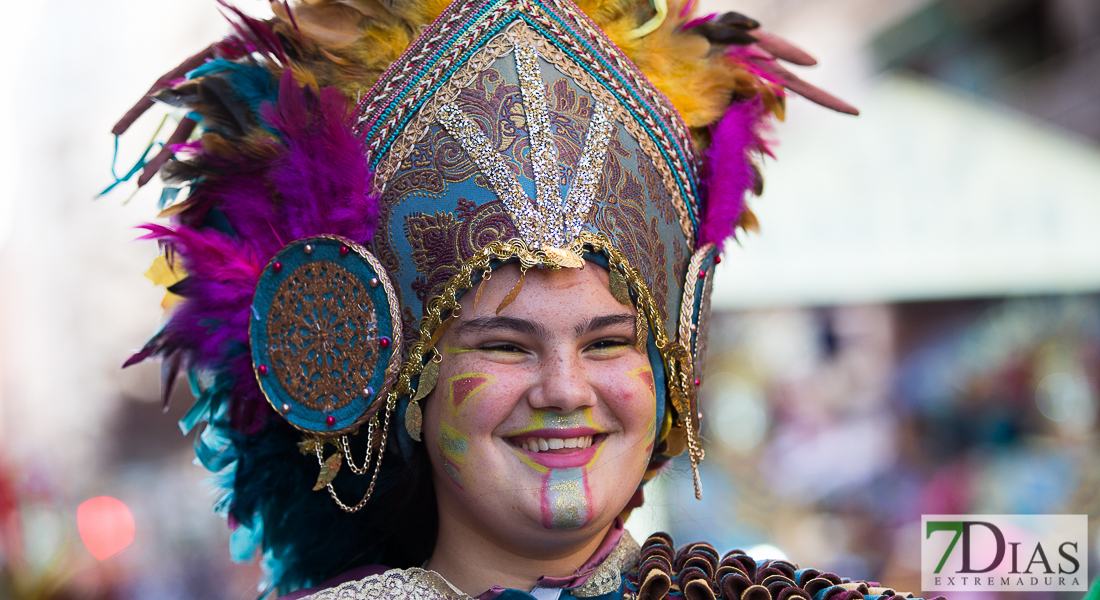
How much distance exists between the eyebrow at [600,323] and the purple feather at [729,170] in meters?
0.45

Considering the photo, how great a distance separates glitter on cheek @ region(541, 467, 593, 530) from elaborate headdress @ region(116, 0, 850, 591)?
1.21 feet

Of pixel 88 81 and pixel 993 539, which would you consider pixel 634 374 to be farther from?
pixel 88 81

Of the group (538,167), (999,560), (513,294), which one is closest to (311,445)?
(513,294)

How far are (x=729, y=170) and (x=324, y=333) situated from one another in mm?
1171

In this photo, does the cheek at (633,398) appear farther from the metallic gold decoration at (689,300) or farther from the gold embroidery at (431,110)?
the gold embroidery at (431,110)

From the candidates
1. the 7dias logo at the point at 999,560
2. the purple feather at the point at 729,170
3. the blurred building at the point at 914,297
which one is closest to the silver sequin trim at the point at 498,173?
the purple feather at the point at 729,170

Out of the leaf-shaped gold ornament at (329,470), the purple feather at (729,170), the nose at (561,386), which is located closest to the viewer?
the nose at (561,386)

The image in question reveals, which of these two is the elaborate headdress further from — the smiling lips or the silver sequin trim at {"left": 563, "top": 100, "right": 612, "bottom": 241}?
the smiling lips

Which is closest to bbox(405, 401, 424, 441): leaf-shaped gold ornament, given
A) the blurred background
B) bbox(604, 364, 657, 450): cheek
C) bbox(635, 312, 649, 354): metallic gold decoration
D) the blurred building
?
bbox(604, 364, 657, 450): cheek

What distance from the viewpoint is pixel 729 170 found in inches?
98.3

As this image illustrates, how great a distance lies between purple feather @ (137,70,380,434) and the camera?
220 cm

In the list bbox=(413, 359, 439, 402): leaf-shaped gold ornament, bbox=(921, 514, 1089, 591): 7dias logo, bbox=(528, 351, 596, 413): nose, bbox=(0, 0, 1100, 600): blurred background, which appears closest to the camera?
bbox=(528, 351, 596, 413): nose

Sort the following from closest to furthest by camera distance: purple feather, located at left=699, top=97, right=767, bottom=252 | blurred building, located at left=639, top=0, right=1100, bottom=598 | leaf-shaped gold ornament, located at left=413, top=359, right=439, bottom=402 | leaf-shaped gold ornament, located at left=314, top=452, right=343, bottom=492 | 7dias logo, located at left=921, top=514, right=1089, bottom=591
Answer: leaf-shaped gold ornament, located at left=413, top=359, right=439, bottom=402 → leaf-shaped gold ornament, located at left=314, top=452, right=343, bottom=492 → purple feather, located at left=699, top=97, right=767, bottom=252 → 7dias logo, located at left=921, top=514, right=1089, bottom=591 → blurred building, located at left=639, top=0, right=1100, bottom=598

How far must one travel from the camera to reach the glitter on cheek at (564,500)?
2.05 metres
